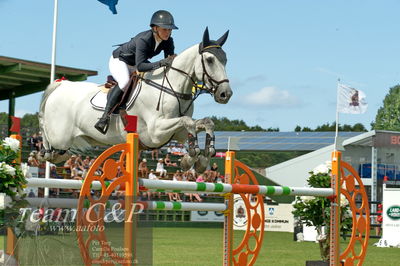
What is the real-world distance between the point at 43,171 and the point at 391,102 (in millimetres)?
44590

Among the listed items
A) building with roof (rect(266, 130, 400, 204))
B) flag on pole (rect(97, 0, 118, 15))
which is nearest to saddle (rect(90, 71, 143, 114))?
flag on pole (rect(97, 0, 118, 15))

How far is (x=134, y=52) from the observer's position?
19.9ft

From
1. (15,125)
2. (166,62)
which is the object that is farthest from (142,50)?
(15,125)

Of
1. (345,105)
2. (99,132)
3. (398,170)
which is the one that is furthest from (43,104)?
(398,170)

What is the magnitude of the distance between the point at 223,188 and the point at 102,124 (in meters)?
1.26

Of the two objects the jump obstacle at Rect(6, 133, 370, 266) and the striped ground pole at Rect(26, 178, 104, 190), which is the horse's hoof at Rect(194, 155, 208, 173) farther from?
the striped ground pole at Rect(26, 178, 104, 190)

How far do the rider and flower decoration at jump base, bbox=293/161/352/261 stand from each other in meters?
1.88

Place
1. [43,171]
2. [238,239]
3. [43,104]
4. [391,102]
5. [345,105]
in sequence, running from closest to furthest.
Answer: [43,104], [238,239], [43,171], [345,105], [391,102]

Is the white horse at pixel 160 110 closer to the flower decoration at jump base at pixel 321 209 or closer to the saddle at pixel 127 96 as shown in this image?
the saddle at pixel 127 96

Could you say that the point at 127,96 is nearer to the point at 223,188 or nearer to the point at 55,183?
the point at 223,188

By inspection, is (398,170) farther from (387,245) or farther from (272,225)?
(387,245)

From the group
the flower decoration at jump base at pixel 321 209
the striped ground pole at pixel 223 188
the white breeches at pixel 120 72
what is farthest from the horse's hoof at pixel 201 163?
the flower decoration at jump base at pixel 321 209

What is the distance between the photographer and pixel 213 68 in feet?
18.2

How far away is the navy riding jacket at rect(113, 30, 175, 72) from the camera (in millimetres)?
5727
